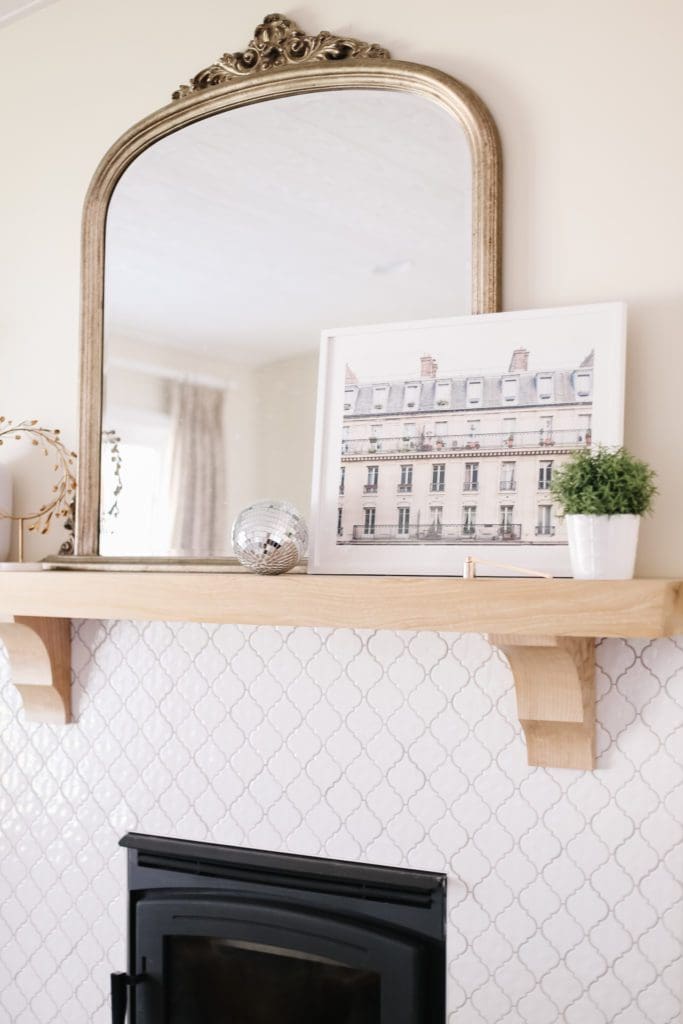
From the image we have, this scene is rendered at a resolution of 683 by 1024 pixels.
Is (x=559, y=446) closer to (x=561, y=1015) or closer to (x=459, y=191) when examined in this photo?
(x=459, y=191)

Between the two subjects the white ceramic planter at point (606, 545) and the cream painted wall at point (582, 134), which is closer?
the white ceramic planter at point (606, 545)

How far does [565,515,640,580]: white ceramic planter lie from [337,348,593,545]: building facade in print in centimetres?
15

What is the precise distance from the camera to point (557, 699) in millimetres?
1688

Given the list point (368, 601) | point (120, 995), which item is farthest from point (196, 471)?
point (120, 995)

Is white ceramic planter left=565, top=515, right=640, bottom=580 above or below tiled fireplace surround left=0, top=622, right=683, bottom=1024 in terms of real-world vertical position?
above

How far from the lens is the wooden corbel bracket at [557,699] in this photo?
5.40 ft

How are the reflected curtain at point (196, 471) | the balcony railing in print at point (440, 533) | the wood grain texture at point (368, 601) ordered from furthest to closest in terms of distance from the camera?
the reflected curtain at point (196, 471)
the balcony railing in print at point (440, 533)
the wood grain texture at point (368, 601)

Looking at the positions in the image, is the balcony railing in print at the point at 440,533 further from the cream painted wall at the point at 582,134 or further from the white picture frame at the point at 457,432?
the cream painted wall at the point at 582,134

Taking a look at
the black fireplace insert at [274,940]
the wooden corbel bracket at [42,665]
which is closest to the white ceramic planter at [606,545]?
the black fireplace insert at [274,940]

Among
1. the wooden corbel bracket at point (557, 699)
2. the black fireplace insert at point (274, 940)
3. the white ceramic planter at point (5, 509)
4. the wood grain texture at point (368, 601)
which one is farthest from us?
the white ceramic planter at point (5, 509)


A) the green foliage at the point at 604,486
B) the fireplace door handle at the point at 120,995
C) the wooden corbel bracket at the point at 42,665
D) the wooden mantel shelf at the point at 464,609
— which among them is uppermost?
the green foliage at the point at 604,486

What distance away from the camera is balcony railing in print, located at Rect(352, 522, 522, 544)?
1.76 m

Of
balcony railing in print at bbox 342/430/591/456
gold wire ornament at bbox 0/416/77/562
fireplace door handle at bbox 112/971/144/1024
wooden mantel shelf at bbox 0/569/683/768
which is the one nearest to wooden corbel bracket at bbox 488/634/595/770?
wooden mantel shelf at bbox 0/569/683/768

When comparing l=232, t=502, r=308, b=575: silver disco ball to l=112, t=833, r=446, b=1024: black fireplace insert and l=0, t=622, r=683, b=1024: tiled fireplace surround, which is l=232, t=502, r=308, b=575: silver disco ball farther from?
l=112, t=833, r=446, b=1024: black fireplace insert
